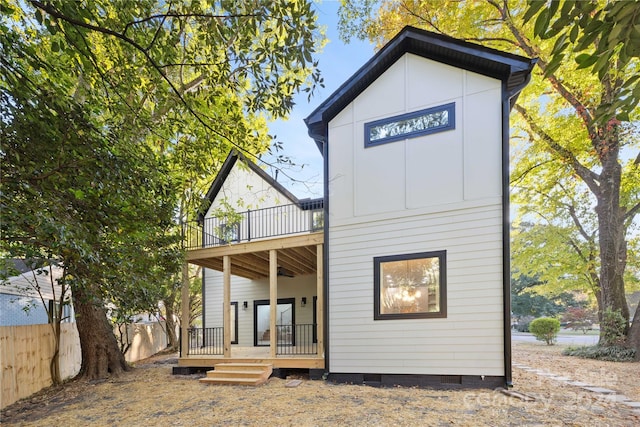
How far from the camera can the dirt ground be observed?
451 cm

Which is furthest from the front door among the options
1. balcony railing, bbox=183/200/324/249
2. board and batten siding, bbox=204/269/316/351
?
balcony railing, bbox=183/200/324/249

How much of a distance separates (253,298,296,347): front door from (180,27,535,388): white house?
2750 millimetres

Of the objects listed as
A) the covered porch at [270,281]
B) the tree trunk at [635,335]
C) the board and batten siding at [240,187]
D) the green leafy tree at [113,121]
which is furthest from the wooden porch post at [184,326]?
the tree trunk at [635,335]

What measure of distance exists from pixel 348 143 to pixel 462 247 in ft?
11.0

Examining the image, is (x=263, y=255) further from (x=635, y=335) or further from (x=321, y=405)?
(x=635, y=335)

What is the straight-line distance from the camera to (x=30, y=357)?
6.80 meters

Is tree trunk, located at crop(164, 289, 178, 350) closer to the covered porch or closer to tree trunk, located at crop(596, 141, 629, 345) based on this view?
the covered porch

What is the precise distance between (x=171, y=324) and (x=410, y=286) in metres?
11.1

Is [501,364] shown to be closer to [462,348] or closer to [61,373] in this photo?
[462,348]

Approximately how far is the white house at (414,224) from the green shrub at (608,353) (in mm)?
5675

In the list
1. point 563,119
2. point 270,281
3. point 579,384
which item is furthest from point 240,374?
point 563,119

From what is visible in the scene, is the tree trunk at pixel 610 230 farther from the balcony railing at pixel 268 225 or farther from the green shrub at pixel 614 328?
the balcony railing at pixel 268 225

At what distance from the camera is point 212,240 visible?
37.0ft

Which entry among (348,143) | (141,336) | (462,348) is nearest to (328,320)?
(462,348)
